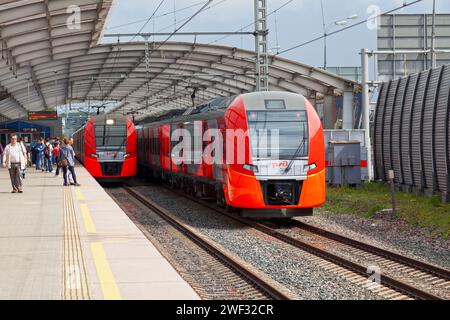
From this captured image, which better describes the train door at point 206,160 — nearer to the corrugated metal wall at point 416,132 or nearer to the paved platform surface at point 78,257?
the paved platform surface at point 78,257

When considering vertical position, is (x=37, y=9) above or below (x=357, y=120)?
above

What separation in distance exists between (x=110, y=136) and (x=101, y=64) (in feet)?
51.9

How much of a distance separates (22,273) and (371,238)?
783cm

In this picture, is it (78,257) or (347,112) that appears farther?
(347,112)

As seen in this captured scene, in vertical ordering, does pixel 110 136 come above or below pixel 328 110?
below

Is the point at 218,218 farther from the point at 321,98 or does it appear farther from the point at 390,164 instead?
the point at 321,98

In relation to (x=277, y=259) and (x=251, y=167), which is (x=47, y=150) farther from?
(x=277, y=259)

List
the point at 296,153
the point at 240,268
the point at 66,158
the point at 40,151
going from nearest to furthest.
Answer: the point at 240,268 → the point at 296,153 → the point at 66,158 → the point at 40,151

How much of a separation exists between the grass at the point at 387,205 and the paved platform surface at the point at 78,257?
20.2ft

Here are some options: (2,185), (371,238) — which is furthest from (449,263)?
(2,185)

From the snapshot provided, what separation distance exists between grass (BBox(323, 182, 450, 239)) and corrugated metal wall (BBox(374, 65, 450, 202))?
568 mm

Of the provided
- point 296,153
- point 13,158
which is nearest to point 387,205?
point 296,153

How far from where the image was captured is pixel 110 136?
30.1 m
